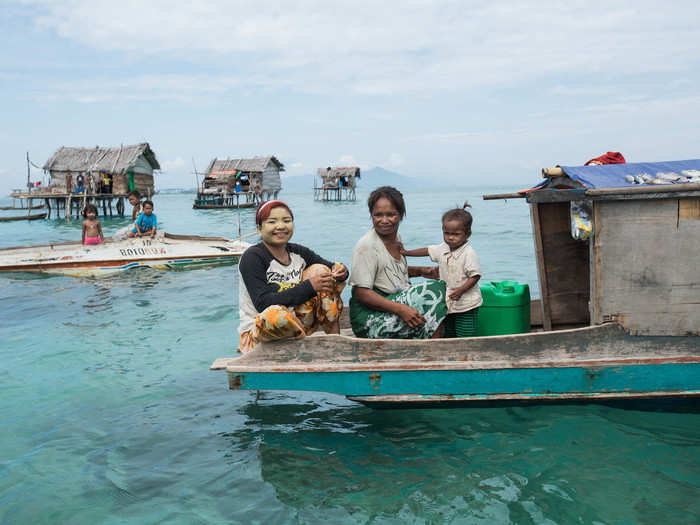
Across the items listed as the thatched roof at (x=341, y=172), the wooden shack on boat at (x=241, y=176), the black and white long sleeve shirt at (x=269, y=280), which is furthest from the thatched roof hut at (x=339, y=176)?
the black and white long sleeve shirt at (x=269, y=280)

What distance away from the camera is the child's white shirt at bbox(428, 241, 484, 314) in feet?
13.4

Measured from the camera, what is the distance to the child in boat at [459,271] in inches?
160

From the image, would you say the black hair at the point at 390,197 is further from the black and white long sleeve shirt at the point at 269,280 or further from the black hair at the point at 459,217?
the black and white long sleeve shirt at the point at 269,280

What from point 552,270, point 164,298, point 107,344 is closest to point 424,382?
point 552,270

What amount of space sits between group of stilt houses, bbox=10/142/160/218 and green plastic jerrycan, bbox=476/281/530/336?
3146 centimetres

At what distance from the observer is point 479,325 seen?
4.54 metres

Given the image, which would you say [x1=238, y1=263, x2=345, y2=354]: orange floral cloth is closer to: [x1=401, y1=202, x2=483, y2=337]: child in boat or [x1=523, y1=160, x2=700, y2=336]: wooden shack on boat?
[x1=401, y1=202, x2=483, y2=337]: child in boat

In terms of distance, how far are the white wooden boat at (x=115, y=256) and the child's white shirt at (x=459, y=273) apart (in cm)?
954

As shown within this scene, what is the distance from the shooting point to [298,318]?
3873mm

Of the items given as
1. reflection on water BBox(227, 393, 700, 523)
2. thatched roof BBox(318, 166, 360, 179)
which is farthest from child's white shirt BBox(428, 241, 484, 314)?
thatched roof BBox(318, 166, 360, 179)

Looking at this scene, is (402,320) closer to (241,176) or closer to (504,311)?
(504,311)

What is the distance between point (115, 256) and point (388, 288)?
10.0 meters

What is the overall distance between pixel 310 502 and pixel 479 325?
1.98 m

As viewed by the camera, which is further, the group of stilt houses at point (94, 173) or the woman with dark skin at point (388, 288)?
the group of stilt houses at point (94, 173)
